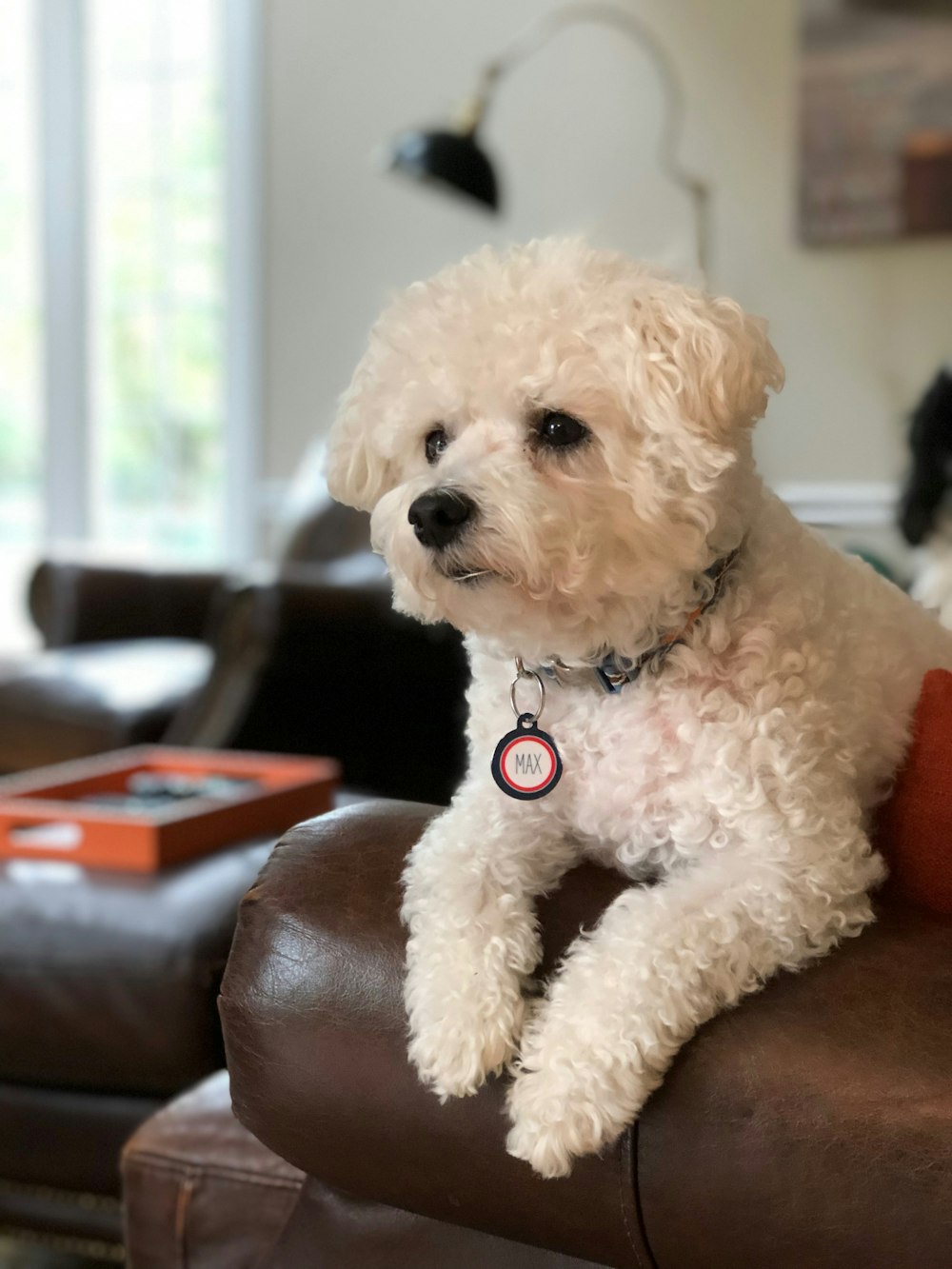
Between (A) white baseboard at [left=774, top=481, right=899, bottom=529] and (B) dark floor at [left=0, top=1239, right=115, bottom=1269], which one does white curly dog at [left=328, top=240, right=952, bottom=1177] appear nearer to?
(B) dark floor at [left=0, top=1239, right=115, bottom=1269]

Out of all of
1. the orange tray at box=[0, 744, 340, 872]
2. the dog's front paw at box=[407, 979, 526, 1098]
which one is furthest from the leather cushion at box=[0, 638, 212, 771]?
the dog's front paw at box=[407, 979, 526, 1098]

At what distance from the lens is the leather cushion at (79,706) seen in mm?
2564


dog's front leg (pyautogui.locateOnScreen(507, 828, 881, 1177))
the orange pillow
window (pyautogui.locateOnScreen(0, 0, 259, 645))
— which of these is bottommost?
dog's front leg (pyautogui.locateOnScreen(507, 828, 881, 1177))

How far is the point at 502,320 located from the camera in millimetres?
1076

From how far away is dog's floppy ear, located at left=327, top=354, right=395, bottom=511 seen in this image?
47.6 inches

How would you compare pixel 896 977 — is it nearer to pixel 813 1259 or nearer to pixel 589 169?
pixel 813 1259

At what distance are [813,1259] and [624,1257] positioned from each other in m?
0.13

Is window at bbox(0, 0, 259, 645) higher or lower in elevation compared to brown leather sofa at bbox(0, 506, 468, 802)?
higher

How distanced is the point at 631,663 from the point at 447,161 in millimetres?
2634

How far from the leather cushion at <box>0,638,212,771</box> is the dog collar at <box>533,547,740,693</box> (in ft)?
5.32

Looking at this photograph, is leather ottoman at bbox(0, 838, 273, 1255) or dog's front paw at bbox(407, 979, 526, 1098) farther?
leather ottoman at bbox(0, 838, 273, 1255)

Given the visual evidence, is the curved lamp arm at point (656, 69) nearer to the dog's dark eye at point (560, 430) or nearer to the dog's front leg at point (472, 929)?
the dog's dark eye at point (560, 430)

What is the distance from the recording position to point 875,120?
12.2 ft

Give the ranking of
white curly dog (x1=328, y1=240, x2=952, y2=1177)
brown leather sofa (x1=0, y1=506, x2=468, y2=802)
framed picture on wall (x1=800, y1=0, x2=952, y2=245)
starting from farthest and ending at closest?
framed picture on wall (x1=800, y1=0, x2=952, y2=245) < brown leather sofa (x1=0, y1=506, x2=468, y2=802) < white curly dog (x1=328, y1=240, x2=952, y2=1177)
